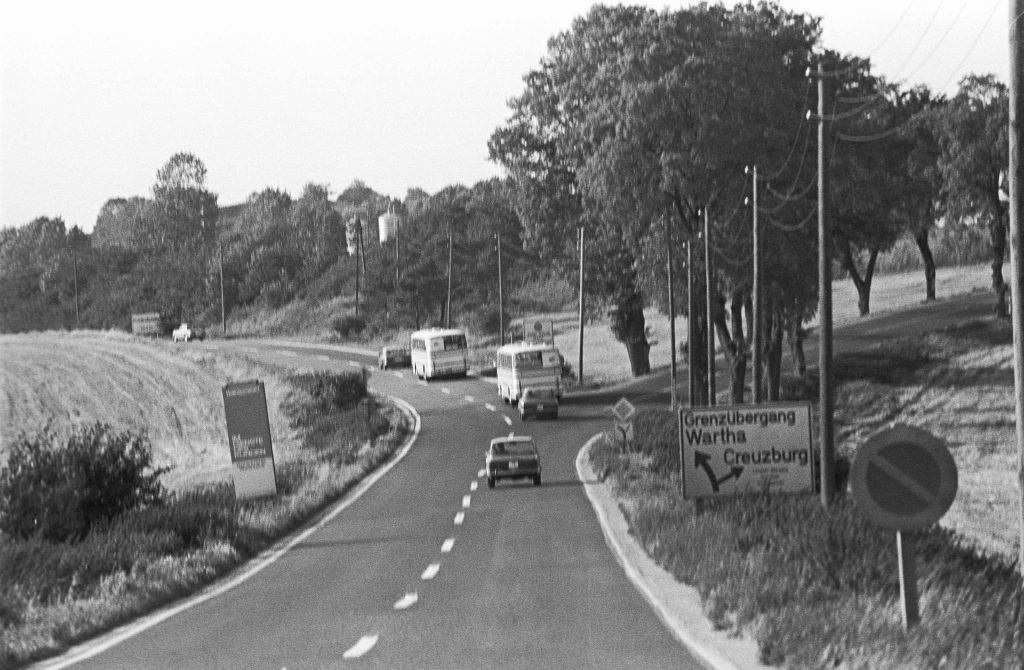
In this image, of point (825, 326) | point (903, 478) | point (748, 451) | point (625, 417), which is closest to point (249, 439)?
point (625, 417)

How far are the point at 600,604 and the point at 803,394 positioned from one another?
51.4m

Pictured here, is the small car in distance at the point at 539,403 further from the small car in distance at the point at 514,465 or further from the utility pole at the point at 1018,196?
the utility pole at the point at 1018,196

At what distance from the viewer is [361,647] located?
16.4 m

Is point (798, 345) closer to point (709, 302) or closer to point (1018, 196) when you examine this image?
point (709, 302)

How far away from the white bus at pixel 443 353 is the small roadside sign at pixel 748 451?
65365 mm

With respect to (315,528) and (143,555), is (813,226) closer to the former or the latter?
(315,528)

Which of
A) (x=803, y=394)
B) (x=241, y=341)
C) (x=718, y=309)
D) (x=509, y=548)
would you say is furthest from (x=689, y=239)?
(x=241, y=341)

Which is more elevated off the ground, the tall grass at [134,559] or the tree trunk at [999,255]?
the tree trunk at [999,255]

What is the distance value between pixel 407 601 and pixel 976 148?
63319 millimetres

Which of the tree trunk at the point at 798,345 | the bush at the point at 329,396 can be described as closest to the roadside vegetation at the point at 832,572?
the tree trunk at the point at 798,345

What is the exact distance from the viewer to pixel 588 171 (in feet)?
203

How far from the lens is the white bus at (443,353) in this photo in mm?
91062

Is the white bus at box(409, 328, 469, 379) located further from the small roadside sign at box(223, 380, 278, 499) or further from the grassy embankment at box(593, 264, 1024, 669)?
the small roadside sign at box(223, 380, 278, 499)

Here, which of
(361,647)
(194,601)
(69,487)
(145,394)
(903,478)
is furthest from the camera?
(145,394)
